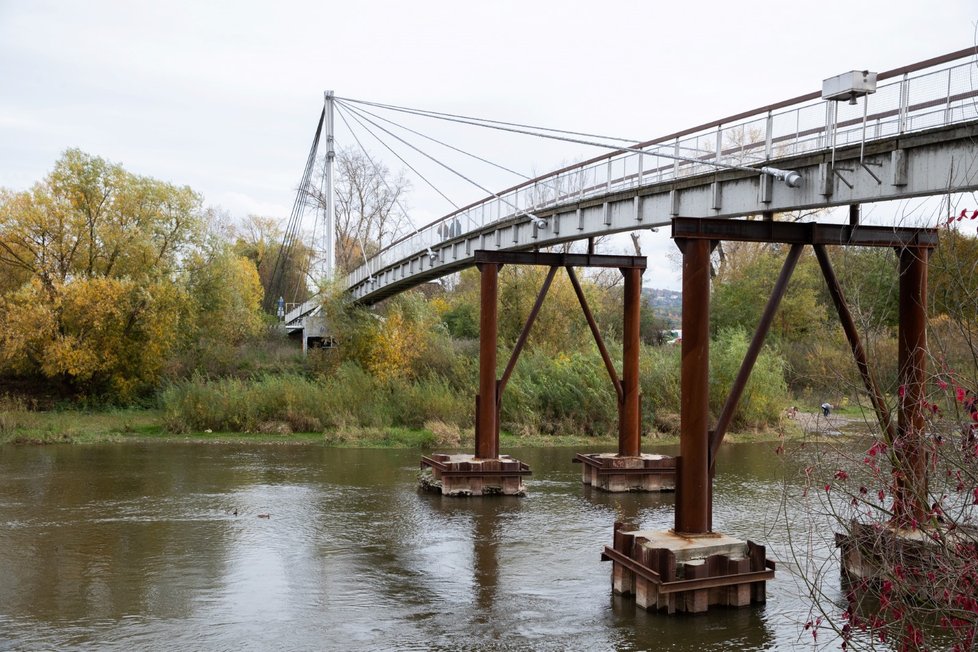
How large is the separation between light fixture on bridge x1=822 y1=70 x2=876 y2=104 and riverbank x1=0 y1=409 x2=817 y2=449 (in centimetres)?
1511

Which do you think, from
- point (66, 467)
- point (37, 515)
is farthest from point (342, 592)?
point (66, 467)

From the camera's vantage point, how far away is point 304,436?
25719mm

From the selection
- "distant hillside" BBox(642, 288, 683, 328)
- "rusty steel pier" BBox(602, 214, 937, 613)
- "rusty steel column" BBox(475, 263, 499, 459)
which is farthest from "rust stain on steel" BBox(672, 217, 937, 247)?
"distant hillside" BBox(642, 288, 683, 328)

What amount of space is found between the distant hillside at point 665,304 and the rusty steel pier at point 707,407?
3471 centimetres

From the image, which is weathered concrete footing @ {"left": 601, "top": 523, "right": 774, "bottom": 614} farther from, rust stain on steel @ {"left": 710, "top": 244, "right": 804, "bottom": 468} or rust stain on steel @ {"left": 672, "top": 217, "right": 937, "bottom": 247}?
rust stain on steel @ {"left": 672, "top": 217, "right": 937, "bottom": 247}

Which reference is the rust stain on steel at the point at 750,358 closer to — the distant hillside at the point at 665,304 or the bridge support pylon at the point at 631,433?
the bridge support pylon at the point at 631,433

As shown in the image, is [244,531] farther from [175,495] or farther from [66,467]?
[66,467]

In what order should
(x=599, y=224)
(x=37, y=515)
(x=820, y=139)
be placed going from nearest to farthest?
(x=820, y=139)
(x=37, y=515)
(x=599, y=224)

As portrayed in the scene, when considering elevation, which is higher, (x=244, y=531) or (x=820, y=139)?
(x=820, y=139)

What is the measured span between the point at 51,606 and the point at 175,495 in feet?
22.9

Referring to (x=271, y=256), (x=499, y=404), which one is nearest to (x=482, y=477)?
(x=499, y=404)

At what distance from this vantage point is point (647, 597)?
9.77 m

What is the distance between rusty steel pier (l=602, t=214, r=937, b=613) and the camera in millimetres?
9719

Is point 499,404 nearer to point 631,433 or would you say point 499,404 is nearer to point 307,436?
point 631,433
